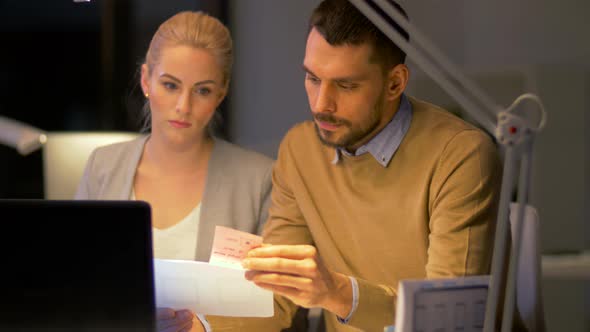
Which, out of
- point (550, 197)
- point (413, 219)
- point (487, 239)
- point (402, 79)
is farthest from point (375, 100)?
point (550, 197)

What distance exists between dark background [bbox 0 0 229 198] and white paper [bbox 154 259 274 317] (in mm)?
939

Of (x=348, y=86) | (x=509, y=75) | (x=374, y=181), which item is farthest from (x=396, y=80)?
(x=509, y=75)

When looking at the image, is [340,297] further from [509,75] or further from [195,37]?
[509,75]

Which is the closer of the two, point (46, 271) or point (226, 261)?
point (46, 271)

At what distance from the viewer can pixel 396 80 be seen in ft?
5.31

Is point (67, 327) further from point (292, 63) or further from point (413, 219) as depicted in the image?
point (292, 63)

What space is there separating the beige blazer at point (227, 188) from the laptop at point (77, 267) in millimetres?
721

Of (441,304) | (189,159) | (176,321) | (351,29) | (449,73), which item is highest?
(351,29)

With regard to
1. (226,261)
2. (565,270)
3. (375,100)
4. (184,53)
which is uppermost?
(184,53)

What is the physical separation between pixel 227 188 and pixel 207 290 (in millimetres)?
455

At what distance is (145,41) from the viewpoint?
6.70 feet

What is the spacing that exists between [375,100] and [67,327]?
0.78 metres

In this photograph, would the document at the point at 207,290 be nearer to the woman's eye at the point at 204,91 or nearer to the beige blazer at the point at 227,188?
the beige blazer at the point at 227,188

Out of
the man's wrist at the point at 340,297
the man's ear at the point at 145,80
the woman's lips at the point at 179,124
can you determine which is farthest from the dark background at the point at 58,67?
the man's wrist at the point at 340,297
